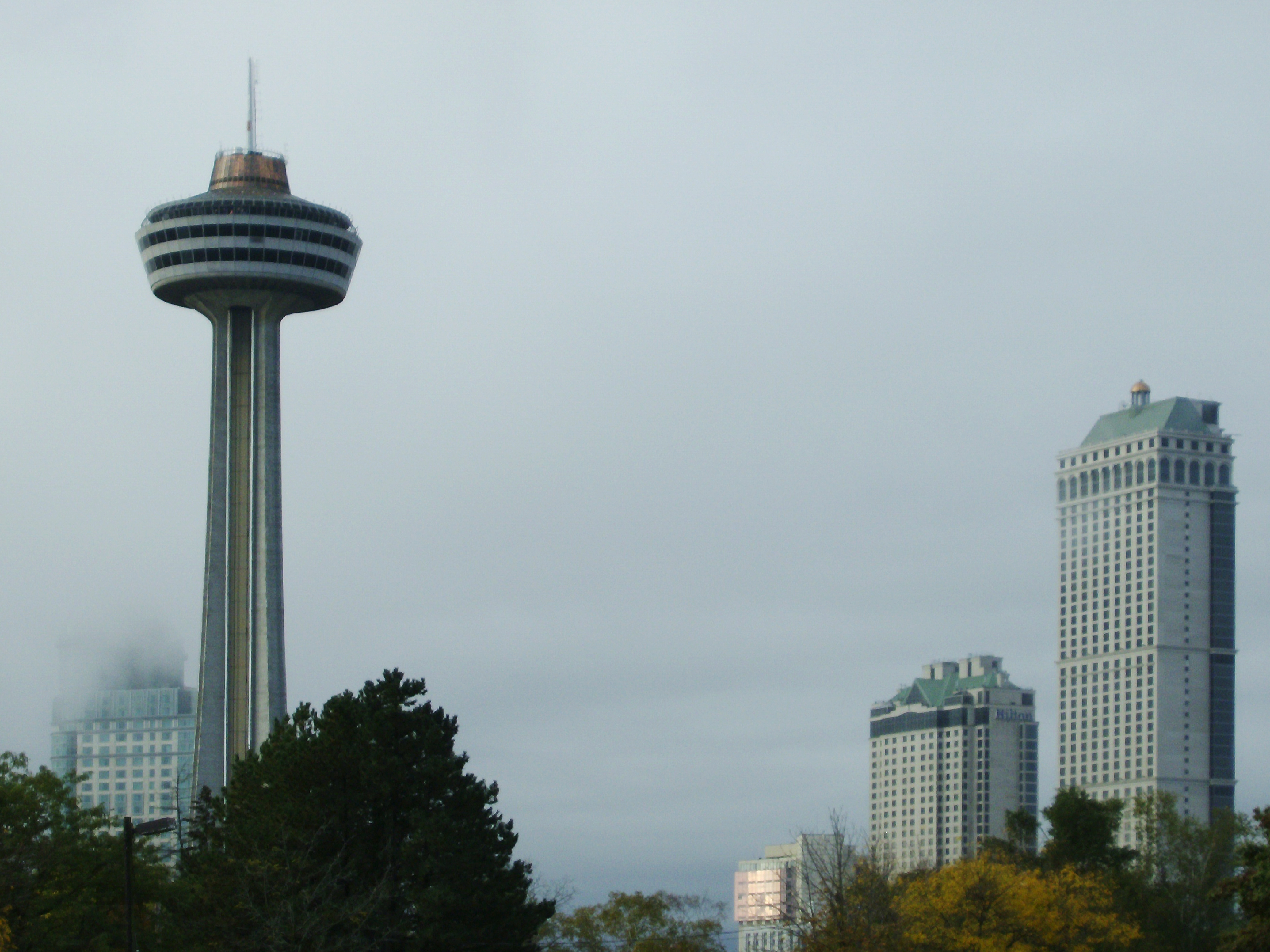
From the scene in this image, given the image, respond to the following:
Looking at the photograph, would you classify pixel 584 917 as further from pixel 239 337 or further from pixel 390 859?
pixel 239 337

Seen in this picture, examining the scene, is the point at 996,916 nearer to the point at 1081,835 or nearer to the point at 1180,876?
the point at 1081,835

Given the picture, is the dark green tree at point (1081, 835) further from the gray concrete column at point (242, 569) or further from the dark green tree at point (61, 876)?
the dark green tree at point (61, 876)

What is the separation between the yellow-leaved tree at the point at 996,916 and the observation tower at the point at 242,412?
77.9m

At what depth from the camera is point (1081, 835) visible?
127875mm

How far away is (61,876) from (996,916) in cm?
3894

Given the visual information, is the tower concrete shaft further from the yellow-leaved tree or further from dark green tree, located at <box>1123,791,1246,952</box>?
the yellow-leaved tree

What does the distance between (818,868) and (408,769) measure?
20.0 m

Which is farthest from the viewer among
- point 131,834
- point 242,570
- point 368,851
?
point 242,570

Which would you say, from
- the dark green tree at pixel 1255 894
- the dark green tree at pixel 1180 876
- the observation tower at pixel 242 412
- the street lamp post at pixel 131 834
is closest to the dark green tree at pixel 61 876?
the street lamp post at pixel 131 834

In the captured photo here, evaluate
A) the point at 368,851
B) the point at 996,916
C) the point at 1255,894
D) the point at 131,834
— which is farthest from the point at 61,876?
the point at 1255,894

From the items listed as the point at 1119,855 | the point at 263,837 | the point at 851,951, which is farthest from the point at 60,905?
the point at 1119,855

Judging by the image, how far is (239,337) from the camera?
163625 mm

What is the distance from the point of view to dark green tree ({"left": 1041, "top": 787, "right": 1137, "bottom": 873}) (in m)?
126

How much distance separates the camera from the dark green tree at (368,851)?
2704 inches
